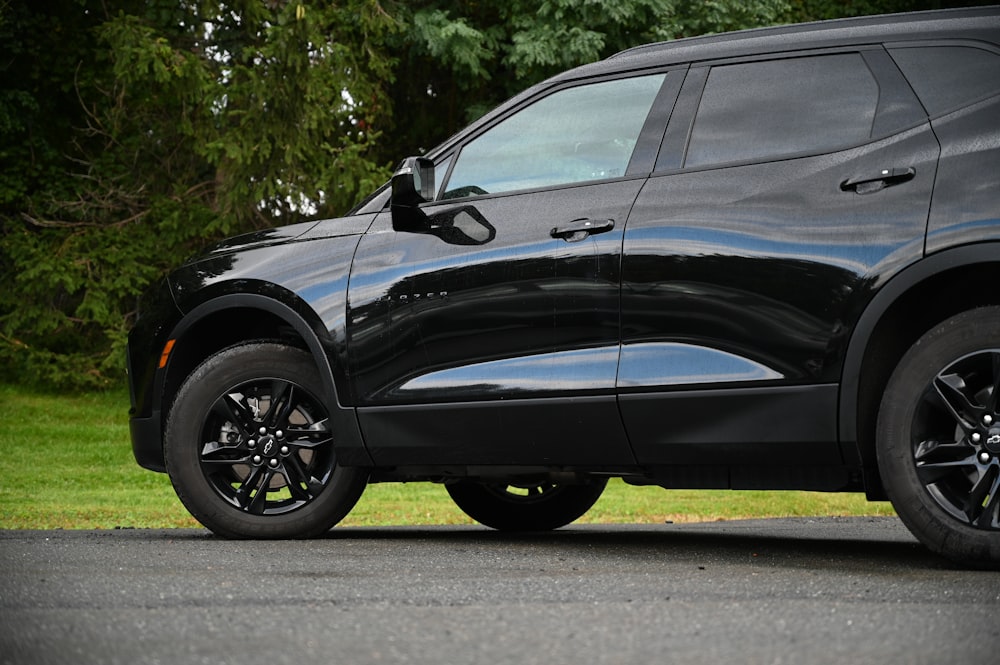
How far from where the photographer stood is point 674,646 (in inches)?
129

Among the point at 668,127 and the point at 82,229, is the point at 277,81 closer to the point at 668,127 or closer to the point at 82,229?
the point at 82,229

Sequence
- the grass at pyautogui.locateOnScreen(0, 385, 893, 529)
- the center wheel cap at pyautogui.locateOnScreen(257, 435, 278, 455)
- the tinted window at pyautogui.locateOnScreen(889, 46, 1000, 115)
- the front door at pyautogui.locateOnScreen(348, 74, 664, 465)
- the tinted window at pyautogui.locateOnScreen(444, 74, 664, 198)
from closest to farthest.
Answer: the tinted window at pyautogui.locateOnScreen(889, 46, 1000, 115), the front door at pyautogui.locateOnScreen(348, 74, 664, 465), the tinted window at pyautogui.locateOnScreen(444, 74, 664, 198), the center wheel cap at pyautogui.locateOnScreen(257, 435, 278, 455), the grass at pyautogui.locateOnScreen(0, 385, 893, 529)

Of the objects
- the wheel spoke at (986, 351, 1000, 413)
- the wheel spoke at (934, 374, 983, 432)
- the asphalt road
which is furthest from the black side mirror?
the wheel spoke at (986, 351, 1000, 413)

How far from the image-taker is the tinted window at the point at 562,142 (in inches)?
216

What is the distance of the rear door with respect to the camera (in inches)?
188

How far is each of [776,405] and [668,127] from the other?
125 centimetres

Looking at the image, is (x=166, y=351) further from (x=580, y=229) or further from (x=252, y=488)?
(x=580, y=229)

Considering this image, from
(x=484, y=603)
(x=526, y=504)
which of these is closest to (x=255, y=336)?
(x=526, y=504)

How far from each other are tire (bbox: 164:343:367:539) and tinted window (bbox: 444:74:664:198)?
1.13 meters

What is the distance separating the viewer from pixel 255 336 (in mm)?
6391

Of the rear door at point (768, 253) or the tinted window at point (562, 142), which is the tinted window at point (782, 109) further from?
the tinted window at point (562, 142)

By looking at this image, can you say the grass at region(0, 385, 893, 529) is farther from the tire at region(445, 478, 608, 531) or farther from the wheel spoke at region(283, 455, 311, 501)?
the wheel spoke at region(283, 455, 311, 501)

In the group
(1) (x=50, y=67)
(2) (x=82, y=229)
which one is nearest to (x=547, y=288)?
(2) (x=82, y=229)

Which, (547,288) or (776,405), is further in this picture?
(547,288)
